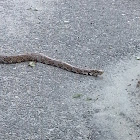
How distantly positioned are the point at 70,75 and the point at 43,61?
2.14 ft

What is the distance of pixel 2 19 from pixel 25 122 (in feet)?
13.9

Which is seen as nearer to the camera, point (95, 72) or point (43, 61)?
point (95, 72)

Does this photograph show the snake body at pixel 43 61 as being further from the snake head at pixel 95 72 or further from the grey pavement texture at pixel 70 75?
the grey pavement texture at pixel 70 75

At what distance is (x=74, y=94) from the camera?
610 cm

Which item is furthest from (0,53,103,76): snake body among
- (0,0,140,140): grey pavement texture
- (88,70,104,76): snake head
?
(0,0,140,140): grey pavement texture

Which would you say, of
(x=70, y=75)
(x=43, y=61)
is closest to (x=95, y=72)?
(x=70, y=75)

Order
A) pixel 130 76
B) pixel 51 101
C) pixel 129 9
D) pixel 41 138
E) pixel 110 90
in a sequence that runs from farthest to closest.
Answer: pixel 129 9 → pixel 130 76 → pixel 110 90 → pixel 51 101 → pixel 41 138

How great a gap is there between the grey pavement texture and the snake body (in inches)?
4.0

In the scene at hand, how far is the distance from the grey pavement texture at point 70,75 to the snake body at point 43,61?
0.34 feet

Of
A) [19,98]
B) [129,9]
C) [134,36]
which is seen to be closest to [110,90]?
[19,98]

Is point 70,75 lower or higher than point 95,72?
lower

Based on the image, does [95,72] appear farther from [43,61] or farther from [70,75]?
[43,61]

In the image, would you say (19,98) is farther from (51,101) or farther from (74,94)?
(74,94)

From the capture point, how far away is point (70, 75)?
6.70 metres
